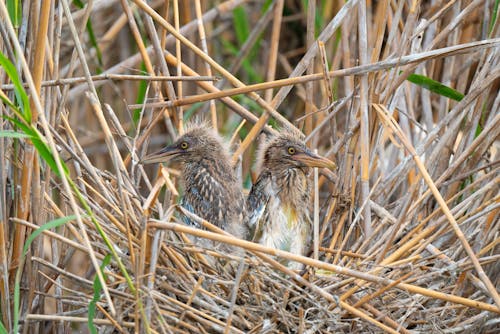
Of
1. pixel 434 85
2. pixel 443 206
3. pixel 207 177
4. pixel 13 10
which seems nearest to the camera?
pixel 13 10

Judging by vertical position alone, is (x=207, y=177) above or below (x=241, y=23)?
below

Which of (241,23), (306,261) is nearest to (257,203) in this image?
(306,261)

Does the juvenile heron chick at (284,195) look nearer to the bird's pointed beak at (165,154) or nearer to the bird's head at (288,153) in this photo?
the bird's head at (288,153)

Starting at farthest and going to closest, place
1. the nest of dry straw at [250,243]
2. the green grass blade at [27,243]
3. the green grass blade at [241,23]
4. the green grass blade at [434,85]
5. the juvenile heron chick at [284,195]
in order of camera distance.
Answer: the green grass blade at [241,23] → the juvenile heron chick at [284,195] → the green grass blade at [434,85] → the nest of dry straw at [250,243] → the green grass blade at [27,243]

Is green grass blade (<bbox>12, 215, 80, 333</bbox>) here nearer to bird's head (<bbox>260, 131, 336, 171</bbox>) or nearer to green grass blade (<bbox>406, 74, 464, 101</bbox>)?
bird's head (<bbox>260, 131, 336, 171</bbox>)

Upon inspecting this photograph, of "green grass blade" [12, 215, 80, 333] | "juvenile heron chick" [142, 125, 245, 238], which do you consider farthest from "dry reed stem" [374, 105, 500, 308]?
"green grass blade" [12, 215, 80, 333]

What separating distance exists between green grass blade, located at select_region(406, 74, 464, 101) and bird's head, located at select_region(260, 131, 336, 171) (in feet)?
1.32

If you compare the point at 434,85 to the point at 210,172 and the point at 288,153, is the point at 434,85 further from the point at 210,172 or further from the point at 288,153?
the point at 210,172

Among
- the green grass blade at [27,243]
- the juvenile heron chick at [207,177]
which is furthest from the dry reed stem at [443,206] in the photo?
the green grass blade at [27,243]

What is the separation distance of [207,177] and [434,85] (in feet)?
2.77

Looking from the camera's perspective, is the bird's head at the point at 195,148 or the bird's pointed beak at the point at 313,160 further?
the bird's head at the point at 195,148

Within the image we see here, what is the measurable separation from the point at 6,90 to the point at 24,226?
0.38 metres

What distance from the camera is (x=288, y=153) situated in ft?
10.2

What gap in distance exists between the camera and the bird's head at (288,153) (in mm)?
3057
